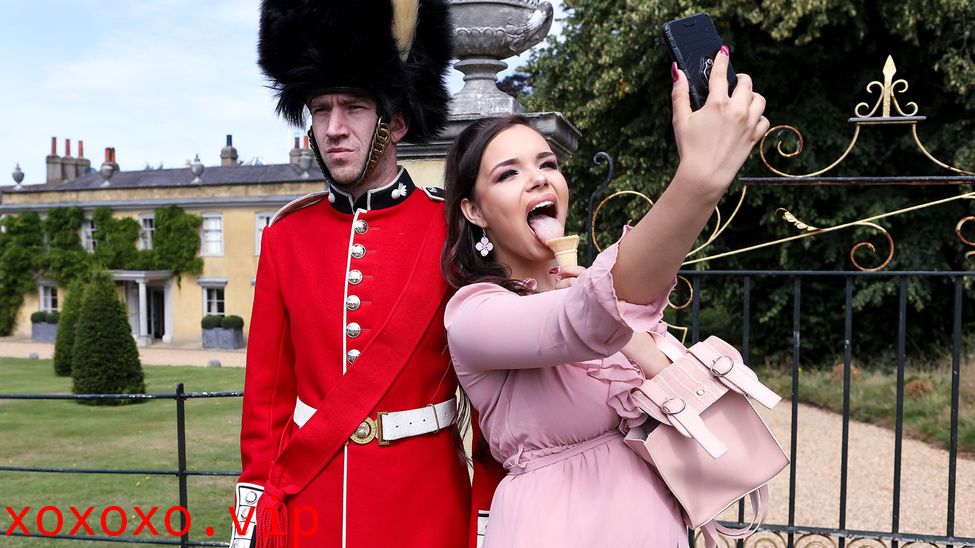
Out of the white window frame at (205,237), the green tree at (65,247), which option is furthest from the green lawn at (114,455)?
the green tree at (65,247)

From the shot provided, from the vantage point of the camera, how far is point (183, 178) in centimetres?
3108

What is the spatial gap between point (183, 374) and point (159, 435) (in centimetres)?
753

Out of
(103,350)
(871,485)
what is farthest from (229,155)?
(871,485)

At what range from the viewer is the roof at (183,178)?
1091 inches

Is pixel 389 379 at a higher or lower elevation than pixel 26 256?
lower

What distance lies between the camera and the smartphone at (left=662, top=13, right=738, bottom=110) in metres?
1.30

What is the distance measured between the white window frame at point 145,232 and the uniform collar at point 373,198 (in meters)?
28.0

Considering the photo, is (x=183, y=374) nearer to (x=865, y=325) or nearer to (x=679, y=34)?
(x=865, y=325)

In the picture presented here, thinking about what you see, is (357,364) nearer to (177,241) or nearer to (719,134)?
(719,134)

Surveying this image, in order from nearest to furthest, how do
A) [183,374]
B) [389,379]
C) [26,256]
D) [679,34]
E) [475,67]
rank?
[679,34] < [389,379] < [475,67] < [183,374] < [26,256]

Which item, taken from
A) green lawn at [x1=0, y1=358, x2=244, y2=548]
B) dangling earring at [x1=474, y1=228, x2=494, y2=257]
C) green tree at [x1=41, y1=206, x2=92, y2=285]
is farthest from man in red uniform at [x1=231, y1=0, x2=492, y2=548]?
green tree at [x1=41, y1=206, x2=92, y2=285]

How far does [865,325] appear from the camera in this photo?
12094 mm

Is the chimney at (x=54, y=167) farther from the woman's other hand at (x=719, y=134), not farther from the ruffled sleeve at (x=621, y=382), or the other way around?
the woman's other hand at (x=719, y=134)

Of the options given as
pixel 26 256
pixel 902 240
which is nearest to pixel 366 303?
pixel 902 240
